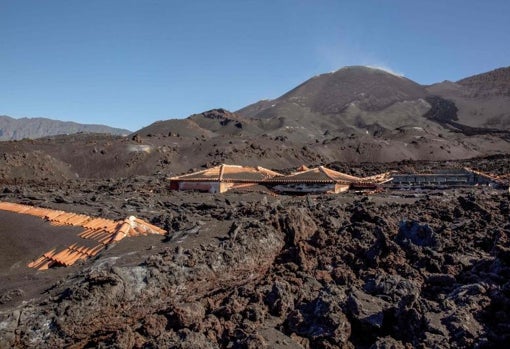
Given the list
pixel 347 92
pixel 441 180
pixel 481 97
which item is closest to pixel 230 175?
pixel 441 180

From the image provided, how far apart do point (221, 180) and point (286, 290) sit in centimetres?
1670

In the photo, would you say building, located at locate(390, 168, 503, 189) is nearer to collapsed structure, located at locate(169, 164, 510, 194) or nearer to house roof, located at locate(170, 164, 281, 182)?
collapsed structure, located at locate(169, 164, 510, 194)

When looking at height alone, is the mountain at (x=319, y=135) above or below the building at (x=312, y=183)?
above

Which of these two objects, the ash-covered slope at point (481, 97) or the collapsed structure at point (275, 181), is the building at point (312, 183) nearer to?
the collapsed structure at point (275, 181)

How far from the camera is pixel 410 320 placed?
7168mm

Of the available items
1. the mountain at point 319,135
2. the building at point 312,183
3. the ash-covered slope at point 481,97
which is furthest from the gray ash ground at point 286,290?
the ash-covered slope at point 481,97

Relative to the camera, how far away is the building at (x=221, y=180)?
81.9 feet

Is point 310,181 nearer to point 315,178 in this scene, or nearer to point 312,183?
point 312,183

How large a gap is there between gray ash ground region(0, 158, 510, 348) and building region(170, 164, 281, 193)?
12426 millimetres

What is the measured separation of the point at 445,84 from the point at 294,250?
141923 mm

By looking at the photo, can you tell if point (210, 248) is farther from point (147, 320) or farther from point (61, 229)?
point (61, 229)

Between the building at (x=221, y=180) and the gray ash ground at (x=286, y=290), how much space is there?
40.8 feet

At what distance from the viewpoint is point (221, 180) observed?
24.9 metres

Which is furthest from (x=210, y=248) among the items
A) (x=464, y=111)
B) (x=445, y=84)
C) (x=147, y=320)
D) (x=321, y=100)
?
(x=445, y=84)
